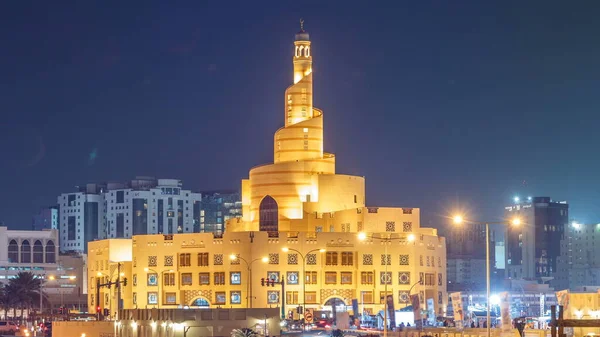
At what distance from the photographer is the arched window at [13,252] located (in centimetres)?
17900

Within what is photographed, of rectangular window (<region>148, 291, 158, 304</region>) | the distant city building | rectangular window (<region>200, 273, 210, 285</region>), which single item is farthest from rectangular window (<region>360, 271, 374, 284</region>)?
the distant city building

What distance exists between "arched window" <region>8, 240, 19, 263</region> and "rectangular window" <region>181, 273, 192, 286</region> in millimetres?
55307

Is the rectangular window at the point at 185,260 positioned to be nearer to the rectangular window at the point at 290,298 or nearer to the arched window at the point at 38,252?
the rectangular window at the point at 290,298

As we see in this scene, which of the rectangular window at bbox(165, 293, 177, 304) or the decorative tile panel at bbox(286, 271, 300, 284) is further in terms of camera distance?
the rectangular window at bbox(165, 293, 177, 304)

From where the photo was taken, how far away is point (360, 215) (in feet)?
432

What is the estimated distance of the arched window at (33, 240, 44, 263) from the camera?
18262cm

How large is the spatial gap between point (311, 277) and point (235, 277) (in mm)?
7049

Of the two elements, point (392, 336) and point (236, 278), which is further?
point (236, 278)

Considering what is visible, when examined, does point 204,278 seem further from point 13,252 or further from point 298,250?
point 13,252

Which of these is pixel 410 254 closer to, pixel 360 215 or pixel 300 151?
pixel 360 215

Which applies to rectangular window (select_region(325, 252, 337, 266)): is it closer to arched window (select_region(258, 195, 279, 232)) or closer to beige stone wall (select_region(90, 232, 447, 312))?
beige stone wall (select_region(90, 232, 447, 312))

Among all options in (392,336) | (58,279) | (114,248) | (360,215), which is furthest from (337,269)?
(58,279)

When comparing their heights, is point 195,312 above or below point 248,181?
below

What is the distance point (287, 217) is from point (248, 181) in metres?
9.86
